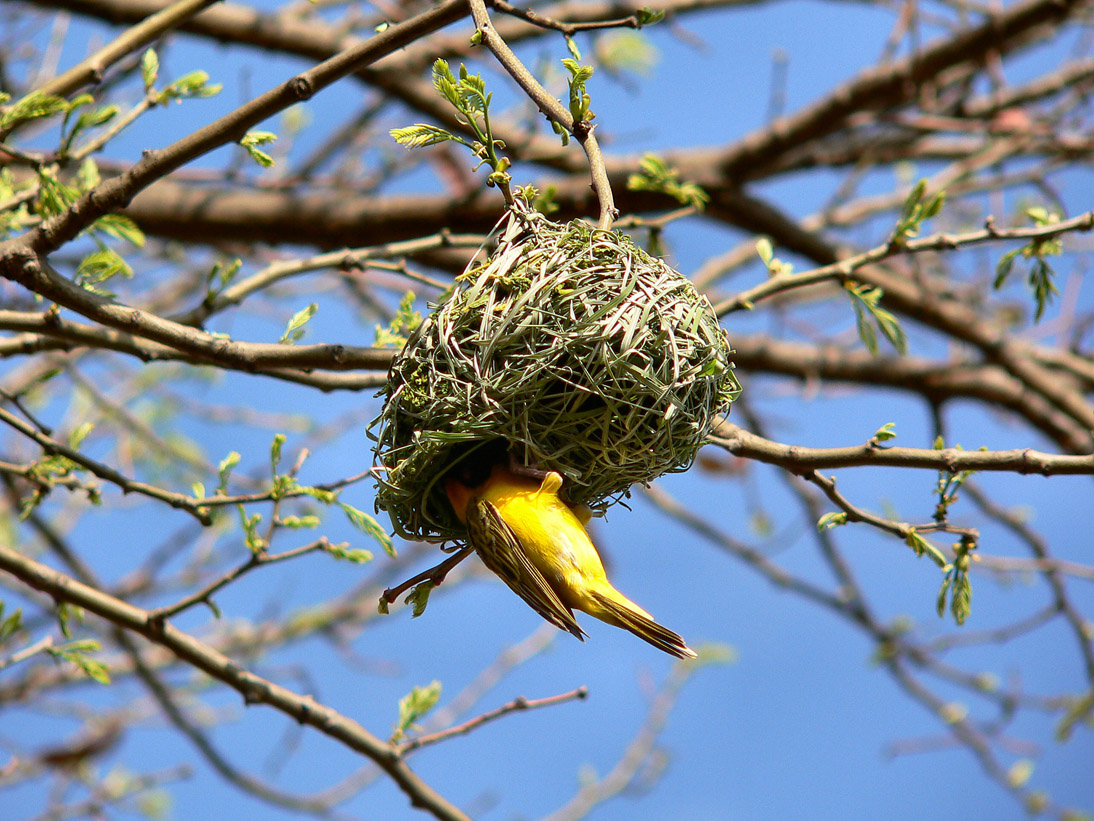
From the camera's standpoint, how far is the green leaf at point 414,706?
290cm

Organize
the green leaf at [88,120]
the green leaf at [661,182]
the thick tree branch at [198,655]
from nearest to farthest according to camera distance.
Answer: the green leaf at [88,120], the thick tree branch at [198,655], the green leaf at [661,182]

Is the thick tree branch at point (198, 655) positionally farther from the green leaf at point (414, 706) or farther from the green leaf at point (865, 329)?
the green leaf at point (865, 329)

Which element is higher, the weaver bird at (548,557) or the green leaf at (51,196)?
the green leaf at (51,196)

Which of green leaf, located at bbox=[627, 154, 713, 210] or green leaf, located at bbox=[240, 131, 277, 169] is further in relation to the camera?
green leaf, located at bbox=[627, 154, 713, 210]

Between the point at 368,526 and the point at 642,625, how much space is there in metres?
0.85

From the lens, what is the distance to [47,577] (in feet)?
9.01

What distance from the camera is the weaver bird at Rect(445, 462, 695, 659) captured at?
1.94 metres

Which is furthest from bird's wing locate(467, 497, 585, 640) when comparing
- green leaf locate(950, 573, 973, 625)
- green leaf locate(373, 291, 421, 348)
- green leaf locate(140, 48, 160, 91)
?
green leaf locate(140, 48, 160, 91)

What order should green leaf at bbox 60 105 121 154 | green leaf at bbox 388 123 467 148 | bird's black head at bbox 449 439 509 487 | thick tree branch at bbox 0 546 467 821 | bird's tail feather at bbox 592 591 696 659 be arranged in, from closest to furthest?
bird's tail feather at bbox 592 591 696 659 < green leaf at bbox 388 123 467 148 < bird's black head at bbox 449 439 509 487 < green leaf at bbox 60 105 121 154 < thick tree branch at bbox 0 546 467 821

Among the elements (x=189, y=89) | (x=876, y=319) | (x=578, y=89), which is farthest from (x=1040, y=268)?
(x=189, y=89)

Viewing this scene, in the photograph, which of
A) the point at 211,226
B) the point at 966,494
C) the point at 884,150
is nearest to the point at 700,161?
the point at 884,150

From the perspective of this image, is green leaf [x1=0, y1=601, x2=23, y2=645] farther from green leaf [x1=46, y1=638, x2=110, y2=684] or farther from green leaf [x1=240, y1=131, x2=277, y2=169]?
green leaf [x1=240, y1=131, x2=277, y2=169]

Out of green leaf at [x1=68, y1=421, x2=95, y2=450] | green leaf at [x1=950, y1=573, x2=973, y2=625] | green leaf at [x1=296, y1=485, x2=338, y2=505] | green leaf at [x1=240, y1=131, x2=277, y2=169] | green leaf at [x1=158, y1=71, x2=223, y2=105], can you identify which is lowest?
green leaf at [x1=950, y1=573, x2=973, y2=625]

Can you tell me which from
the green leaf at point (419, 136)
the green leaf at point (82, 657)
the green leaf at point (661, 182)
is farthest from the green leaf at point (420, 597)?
the green leaf at point (661, 182)
